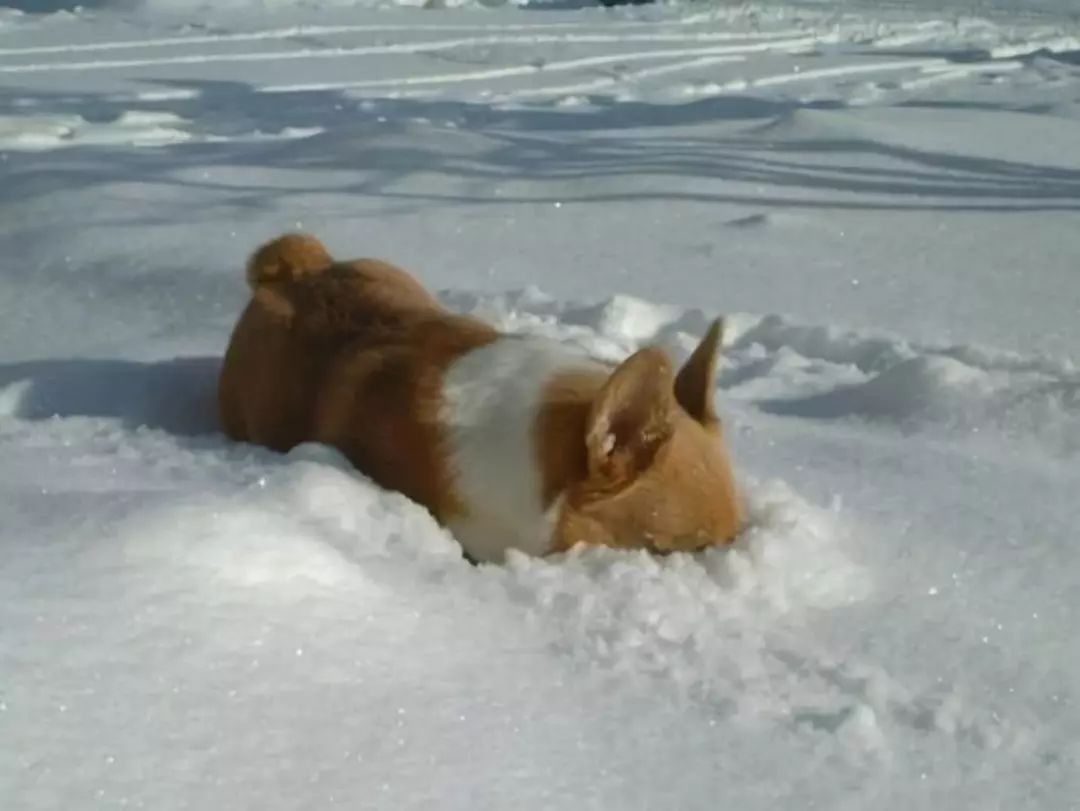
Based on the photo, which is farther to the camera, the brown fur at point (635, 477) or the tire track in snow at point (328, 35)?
the tire track in snow at point (328, 35)

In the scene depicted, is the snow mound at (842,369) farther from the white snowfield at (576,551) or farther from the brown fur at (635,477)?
the brown fur at (635,477)

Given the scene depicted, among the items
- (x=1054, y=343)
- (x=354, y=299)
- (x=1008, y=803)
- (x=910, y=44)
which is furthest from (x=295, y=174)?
(x=910, y=44)

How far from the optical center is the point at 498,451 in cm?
214

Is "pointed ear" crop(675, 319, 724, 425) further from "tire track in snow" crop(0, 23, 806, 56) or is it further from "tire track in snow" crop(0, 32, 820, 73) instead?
"tire track in snow" crop(0, 23, 806, 56)

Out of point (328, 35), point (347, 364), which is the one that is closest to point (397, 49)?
point (328, 35)

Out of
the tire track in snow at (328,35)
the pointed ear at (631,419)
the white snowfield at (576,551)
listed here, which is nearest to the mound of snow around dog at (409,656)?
the white snowfield at (576,551)

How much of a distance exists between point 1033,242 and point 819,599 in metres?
2.39

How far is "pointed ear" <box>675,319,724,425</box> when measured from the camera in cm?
221

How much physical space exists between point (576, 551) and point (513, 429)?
8.4 inches

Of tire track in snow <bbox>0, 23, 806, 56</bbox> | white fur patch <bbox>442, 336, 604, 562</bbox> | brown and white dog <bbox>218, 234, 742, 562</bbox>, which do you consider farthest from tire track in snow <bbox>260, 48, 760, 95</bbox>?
white fur patch <bbox>442, 336, 604, 562</bbox>

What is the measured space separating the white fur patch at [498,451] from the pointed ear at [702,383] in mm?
171

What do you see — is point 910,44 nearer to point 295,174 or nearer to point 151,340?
point 295,174

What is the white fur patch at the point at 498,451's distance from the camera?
2105 millimetres

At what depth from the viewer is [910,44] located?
9.20 meters
